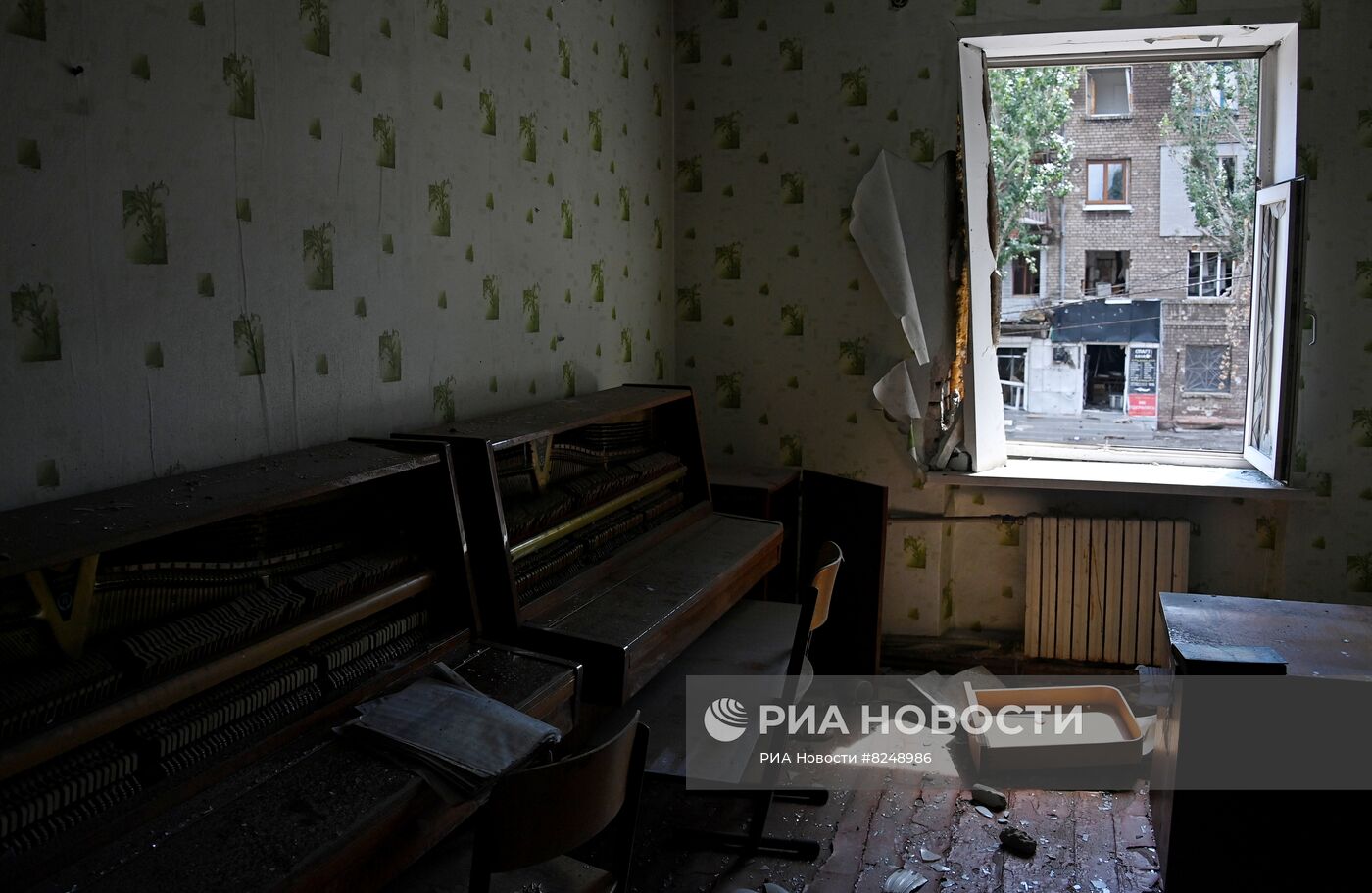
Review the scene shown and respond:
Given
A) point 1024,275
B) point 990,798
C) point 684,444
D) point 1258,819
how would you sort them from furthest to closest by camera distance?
1. point 1024,275
2. point 684,444
3. point 990,798
4. point 1258,819

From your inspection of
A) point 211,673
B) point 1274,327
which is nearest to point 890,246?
point 1274,327

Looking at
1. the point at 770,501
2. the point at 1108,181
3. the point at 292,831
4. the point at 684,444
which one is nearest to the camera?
the point at 292,831

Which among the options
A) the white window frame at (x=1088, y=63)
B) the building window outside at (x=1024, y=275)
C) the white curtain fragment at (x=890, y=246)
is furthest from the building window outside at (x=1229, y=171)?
the white curtain fragment at (x=890, y=246)

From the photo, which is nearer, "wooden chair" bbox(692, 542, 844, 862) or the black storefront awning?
"wooden chair" bbox(692, 542, 844, 862)

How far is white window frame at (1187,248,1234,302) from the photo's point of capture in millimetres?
4258

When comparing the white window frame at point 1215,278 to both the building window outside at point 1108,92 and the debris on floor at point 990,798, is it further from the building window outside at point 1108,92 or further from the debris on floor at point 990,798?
the debris on floor at point 990,798

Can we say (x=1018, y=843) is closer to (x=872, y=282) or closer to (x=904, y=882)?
(x=904, y=882)

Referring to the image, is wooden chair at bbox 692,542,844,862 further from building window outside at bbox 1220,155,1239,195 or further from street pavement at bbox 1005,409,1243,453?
building window outside at bbox 1220,155,1239,195

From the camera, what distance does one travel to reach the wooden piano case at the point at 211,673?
1.49 m

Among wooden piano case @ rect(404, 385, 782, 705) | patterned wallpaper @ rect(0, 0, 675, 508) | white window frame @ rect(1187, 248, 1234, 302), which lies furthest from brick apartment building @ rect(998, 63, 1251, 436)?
patterned wallpaper @ rect(0, 0, 675, 508)

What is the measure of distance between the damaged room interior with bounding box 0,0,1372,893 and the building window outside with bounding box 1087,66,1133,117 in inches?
0.7

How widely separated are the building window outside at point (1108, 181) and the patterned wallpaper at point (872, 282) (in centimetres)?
58

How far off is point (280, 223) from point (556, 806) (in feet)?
4.76

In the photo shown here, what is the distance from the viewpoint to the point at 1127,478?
4.07 metres
